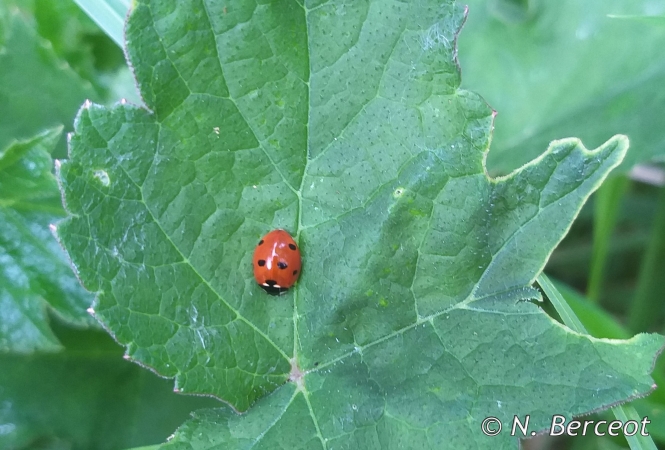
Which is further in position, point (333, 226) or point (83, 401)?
point (83, 401)

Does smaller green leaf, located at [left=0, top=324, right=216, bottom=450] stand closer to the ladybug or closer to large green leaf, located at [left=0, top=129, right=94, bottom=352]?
large green leaf, located at [left=0, top=129, right=94, bottom=352]

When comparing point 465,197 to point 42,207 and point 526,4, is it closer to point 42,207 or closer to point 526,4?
point 42,207

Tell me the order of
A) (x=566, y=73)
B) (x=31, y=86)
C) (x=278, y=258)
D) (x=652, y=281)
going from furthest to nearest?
(x=652, y=281), (x=566, y=73), (x=31, y=86), (x=278, y=258)

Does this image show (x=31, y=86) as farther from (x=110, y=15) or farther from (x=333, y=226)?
(x=333, y=226)

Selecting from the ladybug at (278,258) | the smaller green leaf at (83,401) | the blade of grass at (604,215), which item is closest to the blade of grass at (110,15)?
the ladybug at (278,258)

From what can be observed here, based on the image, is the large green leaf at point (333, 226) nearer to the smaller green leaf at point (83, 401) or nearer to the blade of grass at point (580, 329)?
the blade of grass at point (580, 329)

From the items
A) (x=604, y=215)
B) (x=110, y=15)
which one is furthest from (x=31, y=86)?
(x=604, y=215)

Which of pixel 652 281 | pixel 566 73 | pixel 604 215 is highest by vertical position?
pixel 566 73

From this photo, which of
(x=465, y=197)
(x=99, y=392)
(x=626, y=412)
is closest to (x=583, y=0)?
(x=465, y=197)
